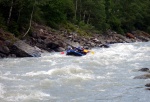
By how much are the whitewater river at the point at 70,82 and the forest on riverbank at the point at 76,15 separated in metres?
9.31

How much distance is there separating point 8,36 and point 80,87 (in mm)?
14808

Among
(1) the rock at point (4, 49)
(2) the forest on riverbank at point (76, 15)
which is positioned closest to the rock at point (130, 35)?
(2) the forest on riverbank at point (76, 15)

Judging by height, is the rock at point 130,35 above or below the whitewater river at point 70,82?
below

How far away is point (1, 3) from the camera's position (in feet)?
109

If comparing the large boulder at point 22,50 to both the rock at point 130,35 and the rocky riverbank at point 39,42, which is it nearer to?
the rocky riverbank at point 39,42

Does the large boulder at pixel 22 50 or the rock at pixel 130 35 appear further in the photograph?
the rock at pixel 130 35

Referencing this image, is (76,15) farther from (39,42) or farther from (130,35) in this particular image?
(39,42)

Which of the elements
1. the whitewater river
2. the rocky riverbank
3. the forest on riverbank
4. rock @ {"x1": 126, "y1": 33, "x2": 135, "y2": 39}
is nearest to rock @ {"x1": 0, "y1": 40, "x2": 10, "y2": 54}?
the rocky riverbank

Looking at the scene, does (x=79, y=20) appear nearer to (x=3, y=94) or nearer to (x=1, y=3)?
(x=1, y=3)

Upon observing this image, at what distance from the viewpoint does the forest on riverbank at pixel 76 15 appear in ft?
111

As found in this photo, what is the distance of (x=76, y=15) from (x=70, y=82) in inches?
1436

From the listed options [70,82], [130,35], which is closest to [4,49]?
[70,82]

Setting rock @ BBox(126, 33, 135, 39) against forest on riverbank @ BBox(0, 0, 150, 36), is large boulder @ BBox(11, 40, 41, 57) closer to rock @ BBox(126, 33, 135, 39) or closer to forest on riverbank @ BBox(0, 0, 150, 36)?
forest on riverbank @ BBox(0, 0, 150, 36)

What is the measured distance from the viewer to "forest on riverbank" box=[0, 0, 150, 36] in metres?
33.7
